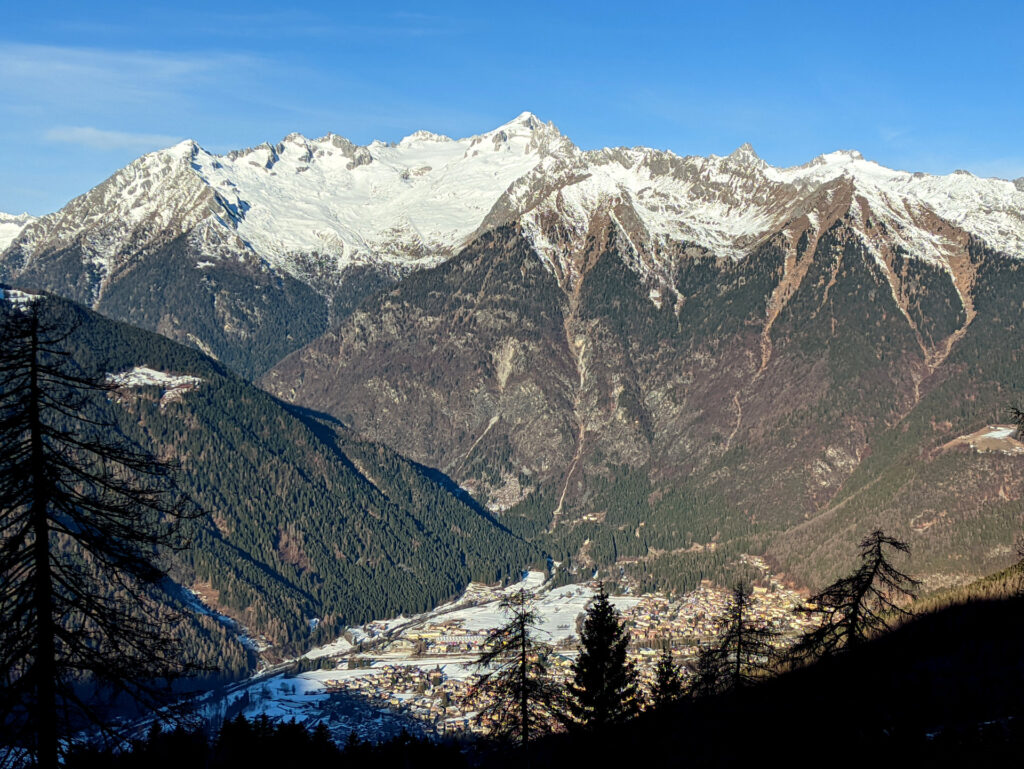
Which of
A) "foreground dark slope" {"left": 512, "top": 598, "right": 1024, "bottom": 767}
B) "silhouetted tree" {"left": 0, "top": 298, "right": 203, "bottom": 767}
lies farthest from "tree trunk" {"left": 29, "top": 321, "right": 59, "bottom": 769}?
"foreground dark slope" {"left": 512, "top": 598, "right": 1024, "bottom": 767}

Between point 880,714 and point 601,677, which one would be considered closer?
point 880,714

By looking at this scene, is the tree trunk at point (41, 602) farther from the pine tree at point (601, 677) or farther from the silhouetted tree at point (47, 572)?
the pine tree at point (601, 677)

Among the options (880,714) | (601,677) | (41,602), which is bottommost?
(880,714)

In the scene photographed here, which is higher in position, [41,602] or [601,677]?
[601,677]

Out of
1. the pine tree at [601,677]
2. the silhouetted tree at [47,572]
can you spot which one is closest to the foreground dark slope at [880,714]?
the pine tree at [601,677]

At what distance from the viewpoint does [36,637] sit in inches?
1130

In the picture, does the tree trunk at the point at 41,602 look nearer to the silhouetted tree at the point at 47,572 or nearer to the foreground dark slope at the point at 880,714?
the silhouetted tree at the point at 47,572

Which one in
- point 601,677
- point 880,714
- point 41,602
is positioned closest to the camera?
point 41,602

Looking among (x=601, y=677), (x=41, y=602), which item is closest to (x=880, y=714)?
(x=601, y=677)

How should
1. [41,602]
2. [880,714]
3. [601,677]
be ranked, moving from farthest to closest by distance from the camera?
[601,677] → [880,714] → [41,602]

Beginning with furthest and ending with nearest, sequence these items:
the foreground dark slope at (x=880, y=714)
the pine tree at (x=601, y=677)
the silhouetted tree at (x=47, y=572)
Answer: the pine tree at (x=601, y=677), the foreground dark slope at (x=880, y=714), the silhouetted tree at (x=47, y=572)

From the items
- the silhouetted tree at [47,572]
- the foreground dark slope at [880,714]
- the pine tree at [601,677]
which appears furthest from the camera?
the pine tree at [601,677]

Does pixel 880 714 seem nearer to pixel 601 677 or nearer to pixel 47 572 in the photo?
pixel 601 677

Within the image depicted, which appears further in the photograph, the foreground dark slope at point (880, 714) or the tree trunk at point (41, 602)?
the foreground dark slope at point (880, 714)
